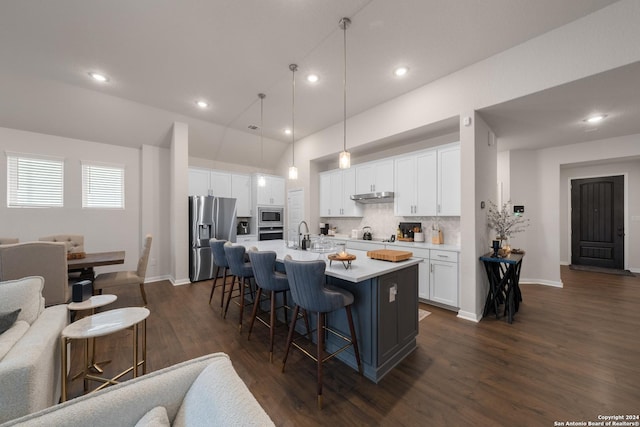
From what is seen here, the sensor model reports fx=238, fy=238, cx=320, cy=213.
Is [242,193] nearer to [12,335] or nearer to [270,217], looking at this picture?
[270,217]

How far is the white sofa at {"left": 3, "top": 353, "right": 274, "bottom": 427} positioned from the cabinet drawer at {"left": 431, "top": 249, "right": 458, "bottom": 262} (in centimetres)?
320

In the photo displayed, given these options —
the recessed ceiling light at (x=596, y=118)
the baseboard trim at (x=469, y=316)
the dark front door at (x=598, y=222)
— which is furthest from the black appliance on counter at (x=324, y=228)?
the dark front door at (x=598, y=222)

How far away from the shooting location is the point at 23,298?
5.07 ft

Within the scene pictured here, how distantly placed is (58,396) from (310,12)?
3.65m

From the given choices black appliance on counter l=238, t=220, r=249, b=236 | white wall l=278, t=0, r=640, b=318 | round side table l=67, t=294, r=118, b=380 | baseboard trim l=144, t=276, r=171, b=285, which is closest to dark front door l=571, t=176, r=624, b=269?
white wall l=278, t=0, r=640, b=318

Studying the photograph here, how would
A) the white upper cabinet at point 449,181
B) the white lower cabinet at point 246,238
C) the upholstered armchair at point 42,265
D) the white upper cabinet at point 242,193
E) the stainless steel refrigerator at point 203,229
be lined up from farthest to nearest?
1. the white upper cabinet at point 242,193
2. the white lower cabinet at point 246,238
3. the stainless steel refrigerator at point 203,229
4. the white upper cabinet at point 449,181
5. the upholstered armchair at point 42,265

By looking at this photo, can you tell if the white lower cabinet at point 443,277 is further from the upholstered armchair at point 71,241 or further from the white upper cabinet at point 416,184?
the upholstered armchair at point 71,241

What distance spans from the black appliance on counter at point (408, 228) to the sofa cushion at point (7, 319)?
4.44m

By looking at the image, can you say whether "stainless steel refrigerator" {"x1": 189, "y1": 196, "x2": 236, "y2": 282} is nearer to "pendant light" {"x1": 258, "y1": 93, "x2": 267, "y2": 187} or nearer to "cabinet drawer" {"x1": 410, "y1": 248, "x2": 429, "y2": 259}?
"pendant light" {"x1": 258, "y1": 93, "x2": 267, "y2": 187}

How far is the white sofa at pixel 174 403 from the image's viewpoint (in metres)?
0.69

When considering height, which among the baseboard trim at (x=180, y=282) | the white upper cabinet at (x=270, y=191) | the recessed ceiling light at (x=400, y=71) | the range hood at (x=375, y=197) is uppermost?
the recessed ceiling light at (x=400, y=71)

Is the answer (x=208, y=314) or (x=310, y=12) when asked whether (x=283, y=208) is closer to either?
(x=208, y=314)

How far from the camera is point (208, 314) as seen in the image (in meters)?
3.23

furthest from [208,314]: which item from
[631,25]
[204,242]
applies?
[631,25]
